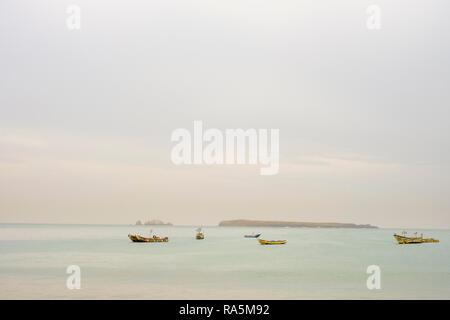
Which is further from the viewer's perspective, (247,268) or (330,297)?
(247,268)

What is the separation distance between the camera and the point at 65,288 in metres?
8.81

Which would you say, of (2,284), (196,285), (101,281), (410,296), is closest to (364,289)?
(410,296)

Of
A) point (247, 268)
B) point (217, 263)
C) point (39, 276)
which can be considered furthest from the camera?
point (217, 263)

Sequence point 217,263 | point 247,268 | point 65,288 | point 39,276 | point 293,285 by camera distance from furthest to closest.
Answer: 1. point 217,263
2. point 247,268
3. point 39,276
4. point 293,285
5. point 65,288

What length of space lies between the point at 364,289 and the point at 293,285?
135 cm
